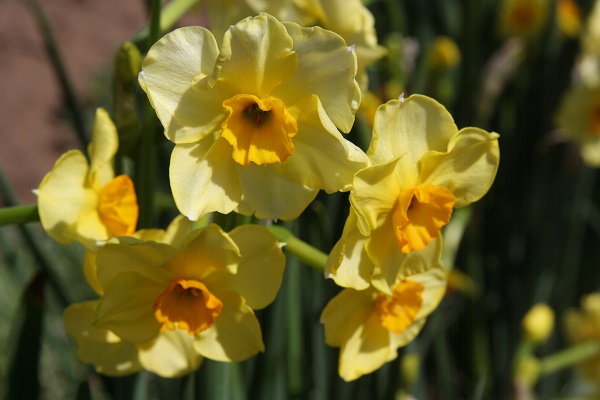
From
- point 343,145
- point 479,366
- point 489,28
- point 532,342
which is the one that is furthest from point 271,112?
point 489,28

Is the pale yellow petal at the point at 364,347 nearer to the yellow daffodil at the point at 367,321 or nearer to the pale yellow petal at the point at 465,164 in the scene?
the yellow daffodil at the point at 367,321

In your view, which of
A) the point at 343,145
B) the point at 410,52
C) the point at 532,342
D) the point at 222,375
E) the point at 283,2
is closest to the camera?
the point at 343,145

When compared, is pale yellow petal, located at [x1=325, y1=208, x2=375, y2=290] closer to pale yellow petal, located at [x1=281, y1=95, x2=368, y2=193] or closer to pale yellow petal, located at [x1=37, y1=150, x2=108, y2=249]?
pale yellow petal, located at [x1=281, y1=95, x2=368, y2=193]

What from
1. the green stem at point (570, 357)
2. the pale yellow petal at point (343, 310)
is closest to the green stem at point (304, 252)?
the pale yellow petal at point (343, 310)

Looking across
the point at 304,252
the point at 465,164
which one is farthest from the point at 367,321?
the point at 465,164

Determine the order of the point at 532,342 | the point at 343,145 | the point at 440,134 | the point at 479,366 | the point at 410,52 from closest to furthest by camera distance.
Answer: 1. the point at 343,145
2. the point at 440,134
3. the point at 532,342
4. the point at 410,52
5. the point at 479,366

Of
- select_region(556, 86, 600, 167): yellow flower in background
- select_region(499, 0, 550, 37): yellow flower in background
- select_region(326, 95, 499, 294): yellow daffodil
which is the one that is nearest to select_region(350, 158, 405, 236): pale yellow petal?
select_region(326, 95, 499, 294): yellow daffodil

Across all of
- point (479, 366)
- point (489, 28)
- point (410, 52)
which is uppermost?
point (410, 52)

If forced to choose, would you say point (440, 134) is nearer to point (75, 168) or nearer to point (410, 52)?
point (75, 168)
